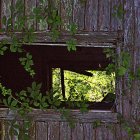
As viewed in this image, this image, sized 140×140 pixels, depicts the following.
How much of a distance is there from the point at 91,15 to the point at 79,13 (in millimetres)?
111

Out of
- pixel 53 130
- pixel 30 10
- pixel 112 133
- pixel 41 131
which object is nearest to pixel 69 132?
pixel 53 130

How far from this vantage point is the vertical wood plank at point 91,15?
3.53 meters

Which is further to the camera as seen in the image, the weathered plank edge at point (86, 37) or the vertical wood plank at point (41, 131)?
the vertical wood plank at point (41, 131)

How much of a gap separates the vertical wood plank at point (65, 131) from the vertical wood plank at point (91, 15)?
90 centimetres

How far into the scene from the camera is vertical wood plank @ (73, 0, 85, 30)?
3.53 metres

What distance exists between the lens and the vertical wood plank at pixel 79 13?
139 inches

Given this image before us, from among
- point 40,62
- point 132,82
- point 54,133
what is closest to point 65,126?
point 54,133

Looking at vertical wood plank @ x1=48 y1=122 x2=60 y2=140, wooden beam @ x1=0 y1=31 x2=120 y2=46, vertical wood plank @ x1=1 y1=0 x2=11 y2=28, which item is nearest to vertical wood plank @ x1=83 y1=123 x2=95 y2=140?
vertical wood plank @ x1=48 y1=122 x2=60 y2=140

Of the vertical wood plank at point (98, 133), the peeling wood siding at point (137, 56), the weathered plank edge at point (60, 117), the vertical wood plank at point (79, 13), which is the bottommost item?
the vertical wood plank at point (98, 133)

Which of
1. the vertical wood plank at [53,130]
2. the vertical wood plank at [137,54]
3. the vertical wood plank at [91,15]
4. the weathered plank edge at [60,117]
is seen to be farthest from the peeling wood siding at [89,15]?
the vertical wood plank at [53,130]

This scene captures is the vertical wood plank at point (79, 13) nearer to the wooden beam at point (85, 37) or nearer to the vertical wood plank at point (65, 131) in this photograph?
the wooden beam at point (85, 37)

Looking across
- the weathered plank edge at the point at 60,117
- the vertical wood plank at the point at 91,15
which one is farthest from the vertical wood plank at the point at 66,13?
the weathered plank edge at the point at 60,117

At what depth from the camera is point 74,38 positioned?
3525mm

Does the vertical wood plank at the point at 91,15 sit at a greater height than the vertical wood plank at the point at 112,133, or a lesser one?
greater
